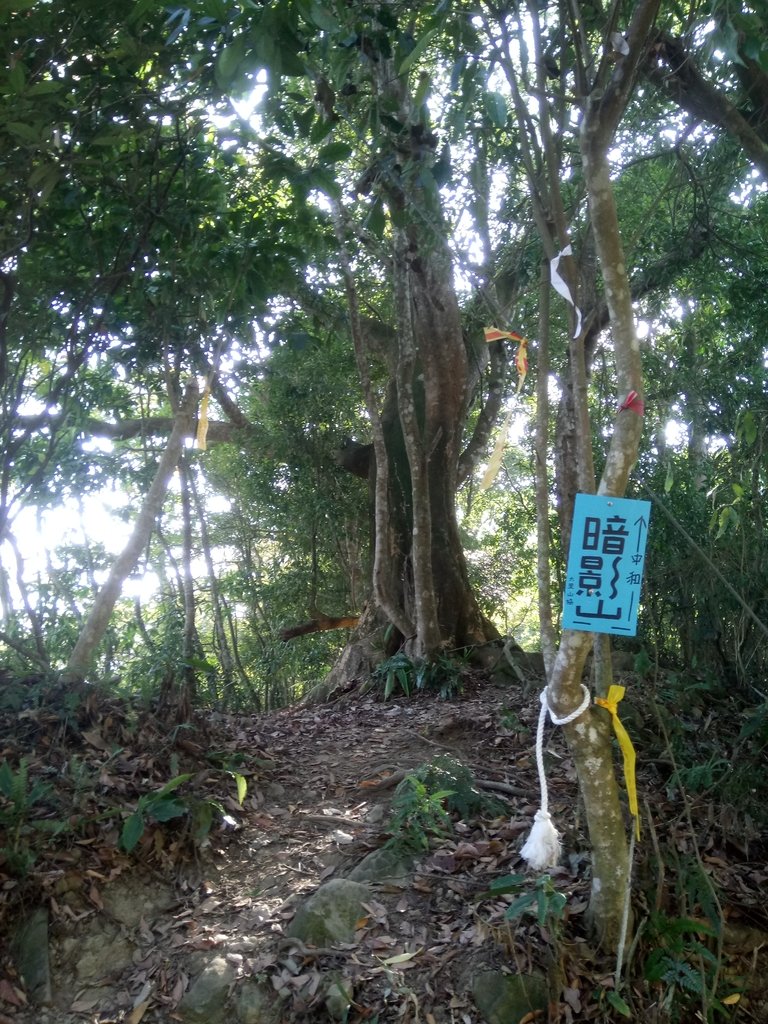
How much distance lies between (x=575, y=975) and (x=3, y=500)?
147 inches

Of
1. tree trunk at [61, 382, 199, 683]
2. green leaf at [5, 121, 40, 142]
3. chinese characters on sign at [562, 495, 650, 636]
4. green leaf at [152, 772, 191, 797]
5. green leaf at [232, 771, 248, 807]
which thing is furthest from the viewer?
tree trunk at [61, 382, 199, 683]

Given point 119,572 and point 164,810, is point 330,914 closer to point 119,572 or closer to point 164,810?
point 164,810

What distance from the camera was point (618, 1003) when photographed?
10.1ft

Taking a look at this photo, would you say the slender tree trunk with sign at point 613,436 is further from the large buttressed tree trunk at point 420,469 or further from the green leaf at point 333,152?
the large buttressed tree trunk at point 420,469

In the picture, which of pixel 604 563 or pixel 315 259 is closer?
pixel 604 563

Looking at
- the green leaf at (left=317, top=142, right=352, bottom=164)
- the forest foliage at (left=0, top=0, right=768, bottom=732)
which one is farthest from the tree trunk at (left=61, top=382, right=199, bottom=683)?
the green leaf at (left=317, top=142, right=352, bottom=164)

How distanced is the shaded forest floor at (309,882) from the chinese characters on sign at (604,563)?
1.08 metres

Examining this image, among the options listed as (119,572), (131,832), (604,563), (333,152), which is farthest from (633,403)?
(119,572)

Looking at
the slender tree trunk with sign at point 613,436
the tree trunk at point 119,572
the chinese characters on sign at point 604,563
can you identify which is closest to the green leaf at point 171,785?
the tree trunk at point 119,572

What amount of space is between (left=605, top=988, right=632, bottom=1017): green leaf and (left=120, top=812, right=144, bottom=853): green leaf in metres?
2.12

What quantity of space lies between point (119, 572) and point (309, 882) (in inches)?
91.6

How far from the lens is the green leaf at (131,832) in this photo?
13.1 feet

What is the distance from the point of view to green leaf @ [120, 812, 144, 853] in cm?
399

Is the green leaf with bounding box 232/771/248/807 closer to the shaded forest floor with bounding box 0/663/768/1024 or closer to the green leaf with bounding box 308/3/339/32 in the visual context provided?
the shaded forest floor with bounding box 0/663/768/1024
